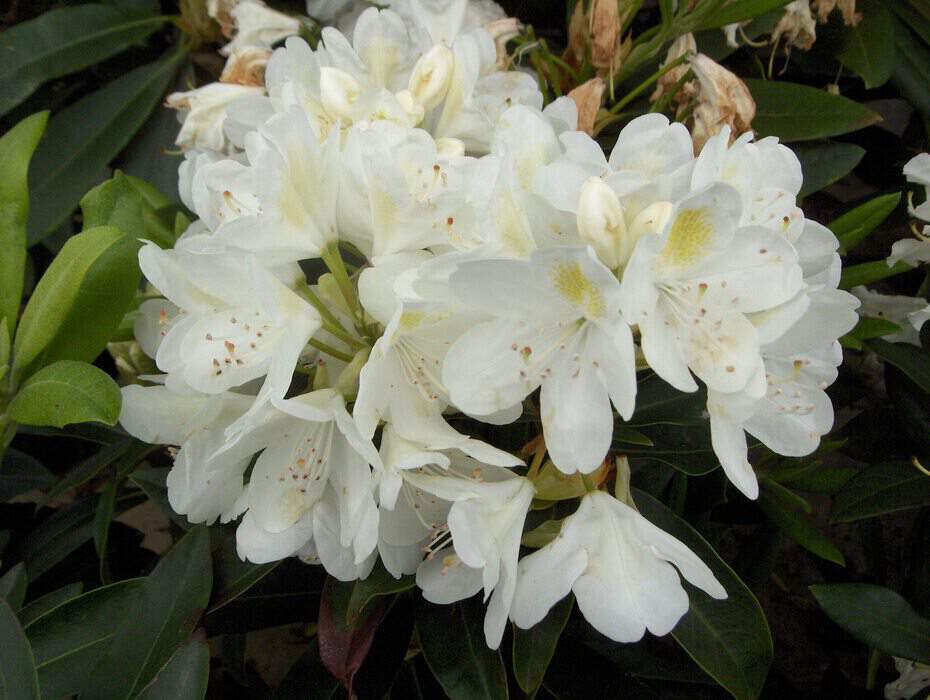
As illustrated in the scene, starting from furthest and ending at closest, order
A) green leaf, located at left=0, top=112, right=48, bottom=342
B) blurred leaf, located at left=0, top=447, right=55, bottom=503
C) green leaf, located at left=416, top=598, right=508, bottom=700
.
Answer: blurred leaf, located at left=0, top=447, right=55, bottom=503
green leaf, located at left=0, top=112, right=48, bottom=342
green leaf, located at left=416, top=598, right=508, bottom=700

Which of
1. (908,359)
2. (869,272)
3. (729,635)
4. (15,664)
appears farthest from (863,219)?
(15,664)

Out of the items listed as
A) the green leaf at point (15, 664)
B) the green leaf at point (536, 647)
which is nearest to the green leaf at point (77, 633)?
the green leaf at point (15, 664)

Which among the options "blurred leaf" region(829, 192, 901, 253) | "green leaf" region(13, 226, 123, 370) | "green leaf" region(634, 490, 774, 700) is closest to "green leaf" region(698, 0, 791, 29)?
"blurred leaf" region(829, 192, 901, 253)

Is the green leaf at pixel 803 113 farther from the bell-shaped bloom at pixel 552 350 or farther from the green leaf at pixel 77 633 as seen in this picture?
the green leaf at pixel 77 633

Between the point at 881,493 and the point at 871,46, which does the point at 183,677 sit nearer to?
the point at 881,493

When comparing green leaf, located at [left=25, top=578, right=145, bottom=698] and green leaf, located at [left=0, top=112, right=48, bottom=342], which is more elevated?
green leaf, located at [left=0, top=112, right=48, bottom=342]

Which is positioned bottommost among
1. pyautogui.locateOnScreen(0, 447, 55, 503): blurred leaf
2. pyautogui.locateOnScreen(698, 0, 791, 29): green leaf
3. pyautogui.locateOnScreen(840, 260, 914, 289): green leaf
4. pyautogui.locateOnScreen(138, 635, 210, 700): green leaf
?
pyautogui.locateOnScreen(0, 447, 55, 503): blurred leaf

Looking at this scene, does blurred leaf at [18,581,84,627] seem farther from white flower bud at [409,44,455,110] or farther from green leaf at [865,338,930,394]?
green leaf at [865,338,930,394]

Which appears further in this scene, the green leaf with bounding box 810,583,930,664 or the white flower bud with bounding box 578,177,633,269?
the green leaf with bounding box 810,583,930,664
